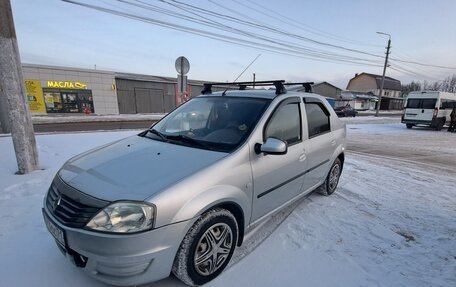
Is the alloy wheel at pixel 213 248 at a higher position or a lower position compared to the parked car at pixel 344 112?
higher

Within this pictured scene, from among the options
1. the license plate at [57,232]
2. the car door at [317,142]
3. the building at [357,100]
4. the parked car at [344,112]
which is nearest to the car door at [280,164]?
the car door at [317,142]

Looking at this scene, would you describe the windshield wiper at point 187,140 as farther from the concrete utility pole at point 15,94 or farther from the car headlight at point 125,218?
the concrete utility pole at point 15,94

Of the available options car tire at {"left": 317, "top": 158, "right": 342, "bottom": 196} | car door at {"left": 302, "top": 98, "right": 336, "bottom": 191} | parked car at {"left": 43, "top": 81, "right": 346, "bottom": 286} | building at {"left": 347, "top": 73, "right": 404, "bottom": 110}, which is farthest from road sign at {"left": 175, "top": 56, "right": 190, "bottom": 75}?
building at {"left": 347, "top": 73, "right": 404, "bottom": 110}

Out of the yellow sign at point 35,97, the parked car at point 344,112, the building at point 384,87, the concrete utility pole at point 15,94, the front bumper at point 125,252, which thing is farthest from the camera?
the building at point 384,87

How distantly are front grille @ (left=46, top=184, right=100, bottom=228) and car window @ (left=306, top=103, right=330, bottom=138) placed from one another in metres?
2.73

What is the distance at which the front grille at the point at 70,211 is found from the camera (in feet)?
5.74

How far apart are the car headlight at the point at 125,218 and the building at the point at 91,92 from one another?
83.0 ft

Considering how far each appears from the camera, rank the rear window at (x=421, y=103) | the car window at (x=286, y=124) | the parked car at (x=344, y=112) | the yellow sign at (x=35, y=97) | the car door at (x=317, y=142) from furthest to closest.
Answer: the parked car at (x=344, y=112) < the yellow sign at (x=35, y=97) < the rear window at (x=421, y=103) < the car door at (x=317, y=142) < the car window at (x=286, y=124)

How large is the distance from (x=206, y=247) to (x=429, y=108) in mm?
19190

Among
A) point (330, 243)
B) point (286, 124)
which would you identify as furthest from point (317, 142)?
point (330, 243)

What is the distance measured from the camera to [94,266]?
1.75 metres

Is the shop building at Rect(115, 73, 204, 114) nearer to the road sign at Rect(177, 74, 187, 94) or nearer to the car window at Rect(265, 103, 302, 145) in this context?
the road sign at Rect(177, 74, 187, 94)

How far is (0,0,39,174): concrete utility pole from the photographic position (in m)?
4.12

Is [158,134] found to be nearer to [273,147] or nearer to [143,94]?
[273,147]
